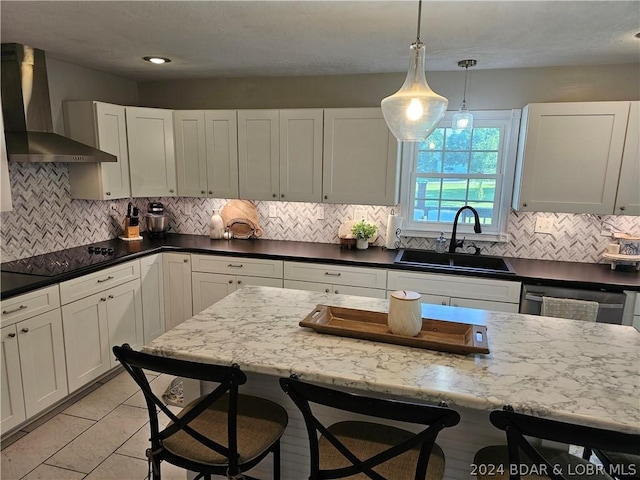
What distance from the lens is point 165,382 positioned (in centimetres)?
319

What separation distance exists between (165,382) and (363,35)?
9.43 feet

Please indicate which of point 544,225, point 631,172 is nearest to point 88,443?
point 544,225

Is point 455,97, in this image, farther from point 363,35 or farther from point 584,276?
point 584,276

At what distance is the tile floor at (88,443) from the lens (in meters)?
2.28

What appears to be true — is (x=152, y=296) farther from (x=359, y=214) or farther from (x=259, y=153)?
(x=359, y=214)

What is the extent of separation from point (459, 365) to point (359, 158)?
230 cm

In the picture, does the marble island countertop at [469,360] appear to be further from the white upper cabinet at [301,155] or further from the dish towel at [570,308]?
the white upper cabinet at [301,155]

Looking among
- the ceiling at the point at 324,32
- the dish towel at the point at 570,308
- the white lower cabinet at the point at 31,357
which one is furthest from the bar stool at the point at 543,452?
the white lower cabinet at the point at 31,357

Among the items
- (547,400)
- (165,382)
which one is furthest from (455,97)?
(165,382)

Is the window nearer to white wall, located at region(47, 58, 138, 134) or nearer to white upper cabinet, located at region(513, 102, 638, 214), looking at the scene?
white upper cabinet, located at region(513, 102, 638, 214)

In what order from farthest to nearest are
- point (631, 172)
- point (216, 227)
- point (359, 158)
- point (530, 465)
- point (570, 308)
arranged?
point (216, 227) → point (359, 158) → point (631, 172) → point (570, 308) → point (530, 465)

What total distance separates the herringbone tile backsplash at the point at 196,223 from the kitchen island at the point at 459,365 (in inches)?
65.6

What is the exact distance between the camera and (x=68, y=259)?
3119mm

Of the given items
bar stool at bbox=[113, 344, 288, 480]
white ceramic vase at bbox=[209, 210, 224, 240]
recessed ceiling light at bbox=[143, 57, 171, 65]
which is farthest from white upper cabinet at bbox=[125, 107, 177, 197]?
bar stool at bbox=[113, 344, 288, 480]
